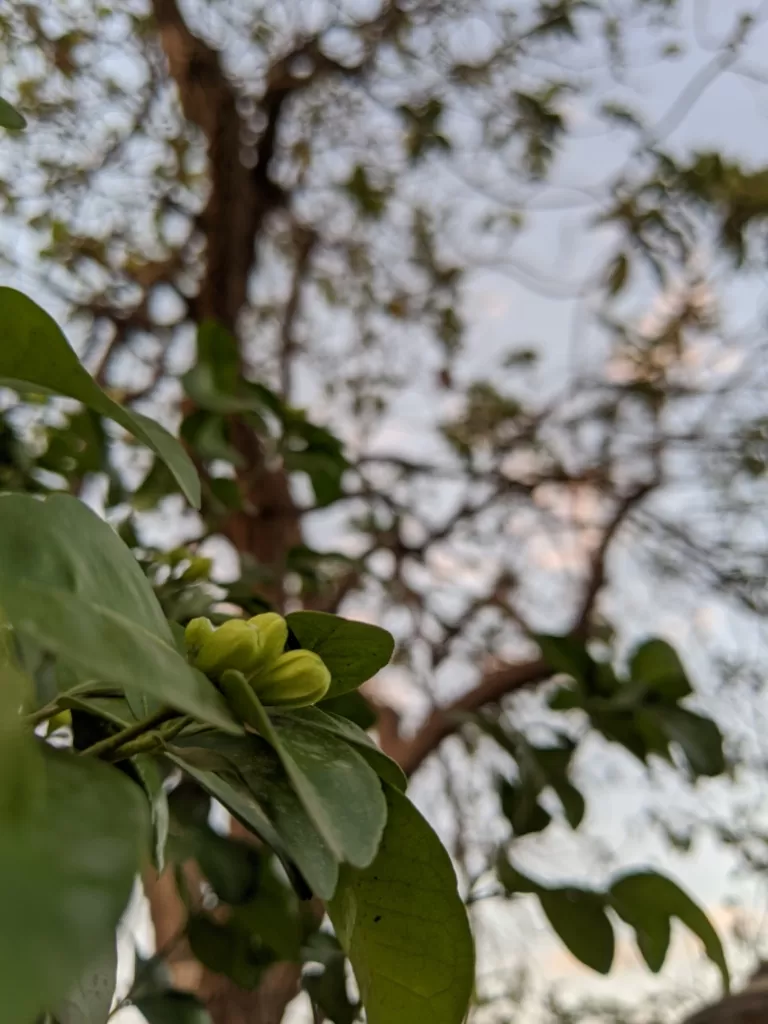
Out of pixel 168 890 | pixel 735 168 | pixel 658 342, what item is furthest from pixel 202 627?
pixel 658 342

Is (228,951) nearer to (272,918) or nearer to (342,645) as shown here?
(272,918)

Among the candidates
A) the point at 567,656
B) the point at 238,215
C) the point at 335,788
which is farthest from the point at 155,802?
the point at 238,215

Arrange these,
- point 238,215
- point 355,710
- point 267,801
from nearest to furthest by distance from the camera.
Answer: point 267,801 < point 355,710 < point 238,215

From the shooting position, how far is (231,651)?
0.73ft

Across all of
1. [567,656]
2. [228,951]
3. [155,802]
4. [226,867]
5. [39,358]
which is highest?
[39,358]

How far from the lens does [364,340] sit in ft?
6.33

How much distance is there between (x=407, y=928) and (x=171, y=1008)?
1.11 feet

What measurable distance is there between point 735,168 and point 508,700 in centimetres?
97

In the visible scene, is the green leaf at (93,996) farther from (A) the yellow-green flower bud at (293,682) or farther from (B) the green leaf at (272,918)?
(B) the green leaf at (272,918)

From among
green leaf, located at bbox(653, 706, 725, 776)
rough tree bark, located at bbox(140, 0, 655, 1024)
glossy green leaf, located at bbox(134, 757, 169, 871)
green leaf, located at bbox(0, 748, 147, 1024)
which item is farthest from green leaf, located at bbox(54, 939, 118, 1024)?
rough tree bark, located at bbox(140, 0, 655, 1024)

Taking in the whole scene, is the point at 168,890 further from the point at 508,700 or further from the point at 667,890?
the point at 667,890

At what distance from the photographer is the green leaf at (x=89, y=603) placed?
0.15 metres

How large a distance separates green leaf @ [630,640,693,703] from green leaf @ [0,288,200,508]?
445mm

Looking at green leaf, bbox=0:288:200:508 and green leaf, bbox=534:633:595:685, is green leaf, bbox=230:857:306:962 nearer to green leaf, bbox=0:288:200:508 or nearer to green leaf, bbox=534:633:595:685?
green leaf, bbox=534:633:595:685
